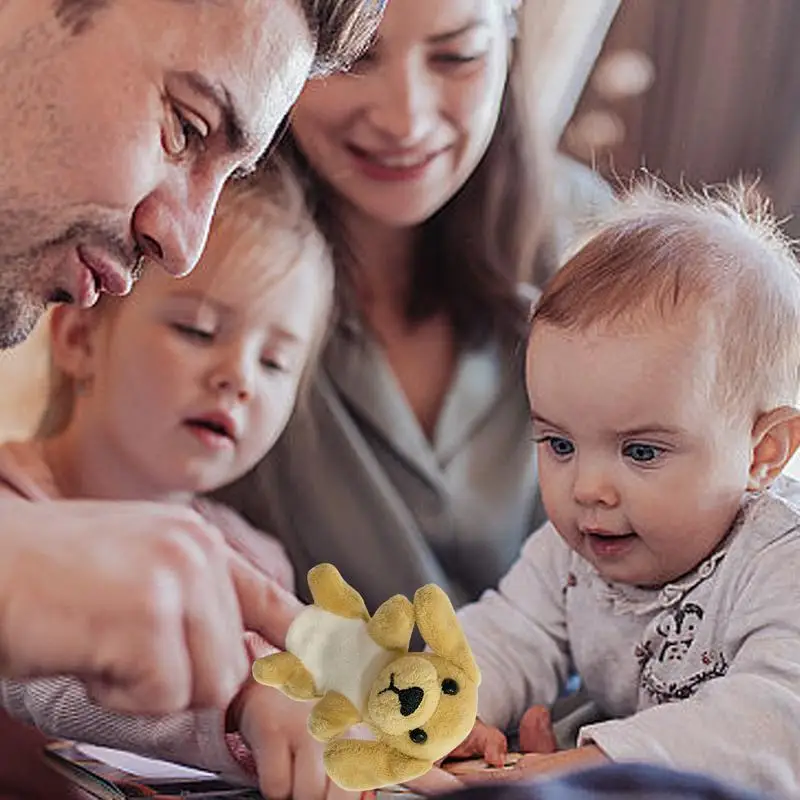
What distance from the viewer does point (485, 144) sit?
34.7 inches

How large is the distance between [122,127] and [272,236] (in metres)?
0.12

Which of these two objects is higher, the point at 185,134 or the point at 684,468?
the point at 185,134

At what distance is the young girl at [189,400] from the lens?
807 mm

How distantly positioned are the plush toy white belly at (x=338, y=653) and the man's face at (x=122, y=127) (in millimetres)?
189

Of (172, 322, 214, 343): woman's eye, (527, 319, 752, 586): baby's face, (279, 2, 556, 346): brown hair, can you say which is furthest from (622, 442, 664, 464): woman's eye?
(172, 322, 214, 343): woman's eye

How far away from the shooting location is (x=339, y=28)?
0.81 meters

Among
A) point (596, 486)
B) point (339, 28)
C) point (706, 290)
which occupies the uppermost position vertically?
point (339, 28)

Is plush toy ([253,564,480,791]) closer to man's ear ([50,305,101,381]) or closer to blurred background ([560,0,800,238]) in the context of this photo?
man's ear ([50,305,101,381])

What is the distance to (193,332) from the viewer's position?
2.74ft

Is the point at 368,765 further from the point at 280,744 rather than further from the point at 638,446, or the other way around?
the point at 638,446

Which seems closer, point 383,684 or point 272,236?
point 383,684

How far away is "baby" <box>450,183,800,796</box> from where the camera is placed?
0.78 meters

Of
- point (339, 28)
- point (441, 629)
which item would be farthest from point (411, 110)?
point (441, 629)

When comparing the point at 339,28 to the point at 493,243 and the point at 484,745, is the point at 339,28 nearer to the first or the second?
the point at 493,243
